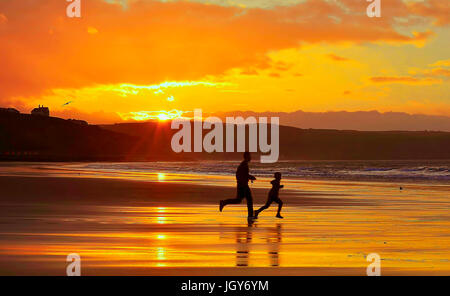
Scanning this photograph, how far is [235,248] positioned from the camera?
1448 cm

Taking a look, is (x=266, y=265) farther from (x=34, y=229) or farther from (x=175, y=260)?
(x=34, y=229)

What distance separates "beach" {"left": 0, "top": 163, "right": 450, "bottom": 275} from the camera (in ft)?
39.7

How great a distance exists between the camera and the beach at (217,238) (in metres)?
12.1

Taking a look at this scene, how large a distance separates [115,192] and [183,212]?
11662mm

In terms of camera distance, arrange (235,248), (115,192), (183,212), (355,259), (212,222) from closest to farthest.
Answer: (355,259) < (235,248) < (212,222) < (183,212) < (115,192)

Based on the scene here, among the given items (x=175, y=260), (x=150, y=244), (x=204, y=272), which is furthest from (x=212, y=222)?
(x=204, y=272)

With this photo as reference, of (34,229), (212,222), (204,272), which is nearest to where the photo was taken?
(204,272)

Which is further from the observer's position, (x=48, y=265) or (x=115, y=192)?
(x=115, y=192)

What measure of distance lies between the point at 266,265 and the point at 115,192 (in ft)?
74.9

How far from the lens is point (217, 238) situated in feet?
52.9

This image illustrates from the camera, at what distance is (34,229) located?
17.3 metres
